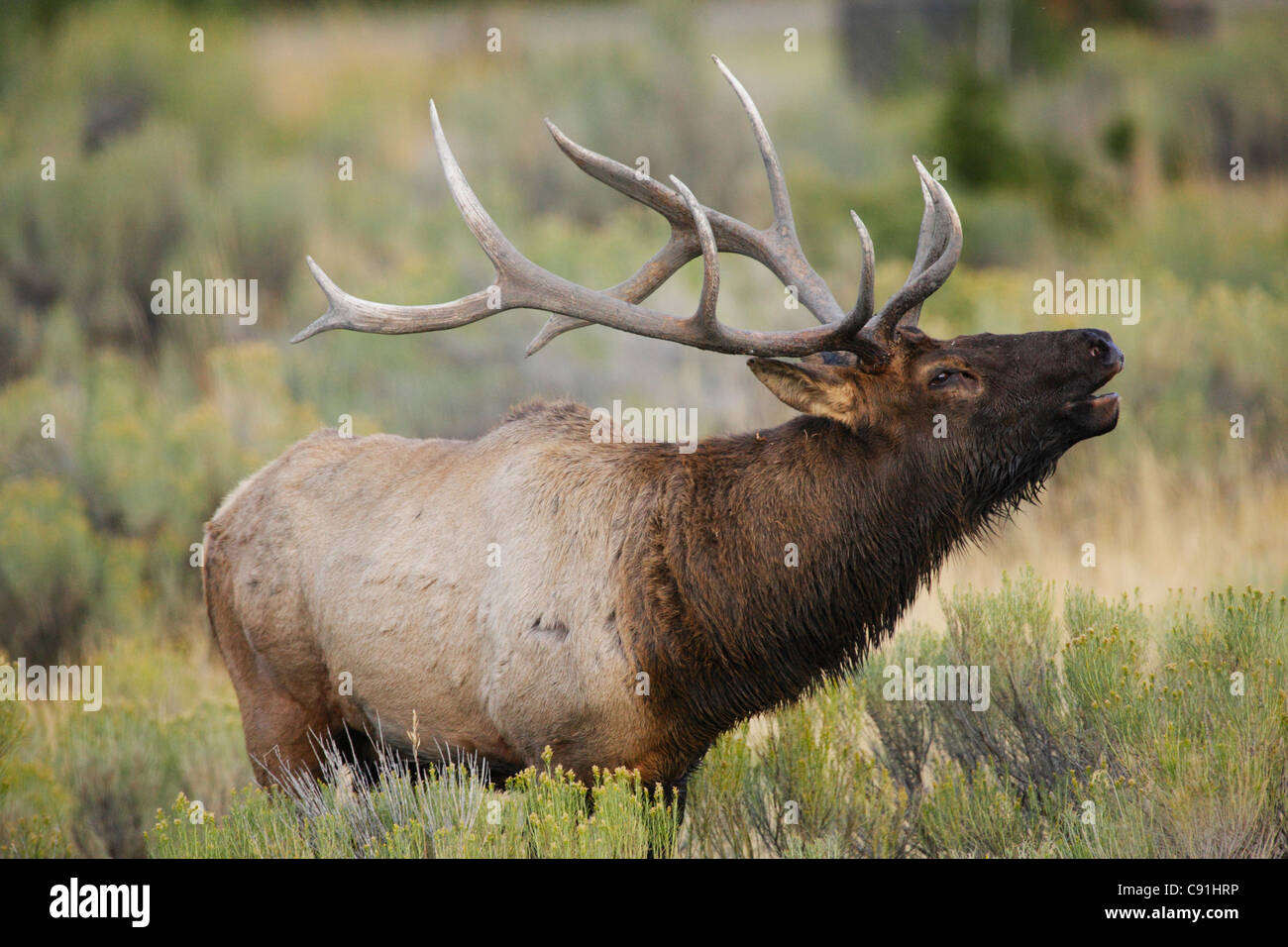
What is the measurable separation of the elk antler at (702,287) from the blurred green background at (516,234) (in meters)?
3.51

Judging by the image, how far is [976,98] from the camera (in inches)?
563

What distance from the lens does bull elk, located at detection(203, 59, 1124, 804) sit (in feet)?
14.1

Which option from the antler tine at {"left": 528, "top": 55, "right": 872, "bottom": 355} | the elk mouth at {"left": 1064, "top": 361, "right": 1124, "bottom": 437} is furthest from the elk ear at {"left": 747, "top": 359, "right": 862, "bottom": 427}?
the elk mouth at {"left": 1064, "top": 361, "right": 1124, "bottom": 437}

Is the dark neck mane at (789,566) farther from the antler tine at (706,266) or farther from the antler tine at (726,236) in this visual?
the antler tine at (726,236)

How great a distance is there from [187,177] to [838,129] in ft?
25.2

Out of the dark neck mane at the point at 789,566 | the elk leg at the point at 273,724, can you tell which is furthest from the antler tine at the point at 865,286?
the elk leg at the point at 273,724

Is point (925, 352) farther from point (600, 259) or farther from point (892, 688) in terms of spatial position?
point (600, 259)

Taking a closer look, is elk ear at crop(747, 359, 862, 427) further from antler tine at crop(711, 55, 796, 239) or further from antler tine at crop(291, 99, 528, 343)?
antler tine at crop(291, 99, 528, 343)

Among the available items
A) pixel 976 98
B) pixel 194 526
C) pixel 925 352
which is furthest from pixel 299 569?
pixel 976 98

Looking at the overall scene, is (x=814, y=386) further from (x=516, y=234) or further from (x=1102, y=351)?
(x=516, y=234)

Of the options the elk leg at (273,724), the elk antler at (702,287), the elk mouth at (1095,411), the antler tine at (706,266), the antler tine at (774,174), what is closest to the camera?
the elk mouth at (1095,411)

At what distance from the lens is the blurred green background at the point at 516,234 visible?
28.4 feet

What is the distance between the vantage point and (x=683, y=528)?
14.7 feet

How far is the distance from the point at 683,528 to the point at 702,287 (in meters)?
0.85
